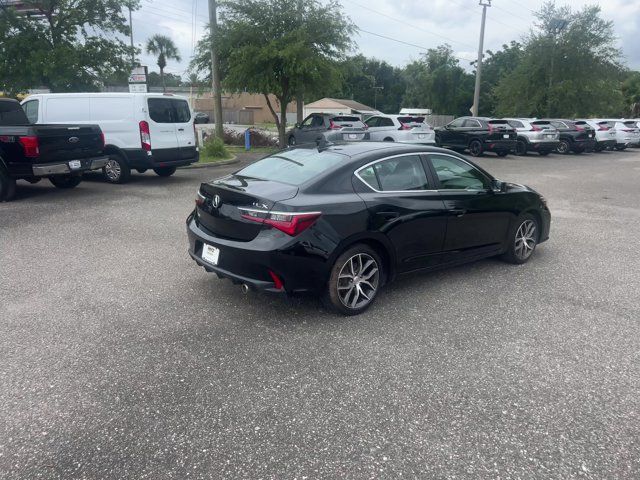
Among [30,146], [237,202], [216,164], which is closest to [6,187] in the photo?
[30,146]

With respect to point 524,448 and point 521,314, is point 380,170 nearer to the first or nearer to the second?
point 521,314

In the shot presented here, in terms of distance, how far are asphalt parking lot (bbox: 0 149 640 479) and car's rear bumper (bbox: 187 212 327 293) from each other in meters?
0.40

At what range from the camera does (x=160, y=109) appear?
37.1ft

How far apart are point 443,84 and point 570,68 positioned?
29.1 meters

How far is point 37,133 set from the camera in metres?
9.01

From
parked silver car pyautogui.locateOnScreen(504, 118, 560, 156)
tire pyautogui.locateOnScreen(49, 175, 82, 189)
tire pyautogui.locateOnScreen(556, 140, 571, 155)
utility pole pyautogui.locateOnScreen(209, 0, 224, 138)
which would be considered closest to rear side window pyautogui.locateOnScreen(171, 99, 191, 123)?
tire pyautogui.locateOnScreen(49, 175, 82, 189)

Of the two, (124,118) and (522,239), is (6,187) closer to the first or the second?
(124,118)

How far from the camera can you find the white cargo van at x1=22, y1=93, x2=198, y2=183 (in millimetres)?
11102

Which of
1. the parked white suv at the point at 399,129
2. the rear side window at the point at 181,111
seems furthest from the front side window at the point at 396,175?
the parked white suv at the point at 399,129

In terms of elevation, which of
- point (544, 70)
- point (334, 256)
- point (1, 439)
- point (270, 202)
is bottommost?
point (1, 439)

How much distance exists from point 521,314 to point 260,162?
305cm

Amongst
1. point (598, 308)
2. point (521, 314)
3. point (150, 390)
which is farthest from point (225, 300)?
point (598, 308)

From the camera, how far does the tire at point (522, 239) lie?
605 centimetres

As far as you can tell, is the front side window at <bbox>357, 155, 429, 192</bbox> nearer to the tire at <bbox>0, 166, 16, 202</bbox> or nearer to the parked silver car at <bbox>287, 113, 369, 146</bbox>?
the tire at <bbox>0, 166, 16, 202</bbox>
